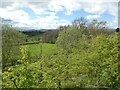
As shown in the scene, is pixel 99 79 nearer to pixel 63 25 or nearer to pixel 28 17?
pixel 28 17

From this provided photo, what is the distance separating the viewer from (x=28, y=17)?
639 cm

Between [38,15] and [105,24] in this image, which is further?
[105,24]

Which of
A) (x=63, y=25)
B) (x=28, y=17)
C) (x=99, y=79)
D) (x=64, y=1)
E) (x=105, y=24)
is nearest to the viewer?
(x=99, y=79)

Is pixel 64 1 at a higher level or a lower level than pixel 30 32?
higher

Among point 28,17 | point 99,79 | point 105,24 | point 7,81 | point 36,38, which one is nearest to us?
point 7,81

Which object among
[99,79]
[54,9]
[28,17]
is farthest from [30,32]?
[99,79]

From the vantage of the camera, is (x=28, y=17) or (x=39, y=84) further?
(x=28, y=17)

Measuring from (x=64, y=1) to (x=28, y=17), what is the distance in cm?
119

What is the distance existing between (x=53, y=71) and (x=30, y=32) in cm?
267

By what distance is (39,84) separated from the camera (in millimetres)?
2824

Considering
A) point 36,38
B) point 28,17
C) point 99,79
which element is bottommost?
point 99,79

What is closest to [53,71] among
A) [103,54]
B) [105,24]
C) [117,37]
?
[103,54]

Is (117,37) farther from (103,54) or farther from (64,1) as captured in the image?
(64,1)

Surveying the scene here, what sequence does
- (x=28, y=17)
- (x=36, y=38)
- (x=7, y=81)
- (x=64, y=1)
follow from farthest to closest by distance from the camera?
(x=36, y=38) < (x=28, y=17) < (x=64, y=1) < (x=7, y=81)
